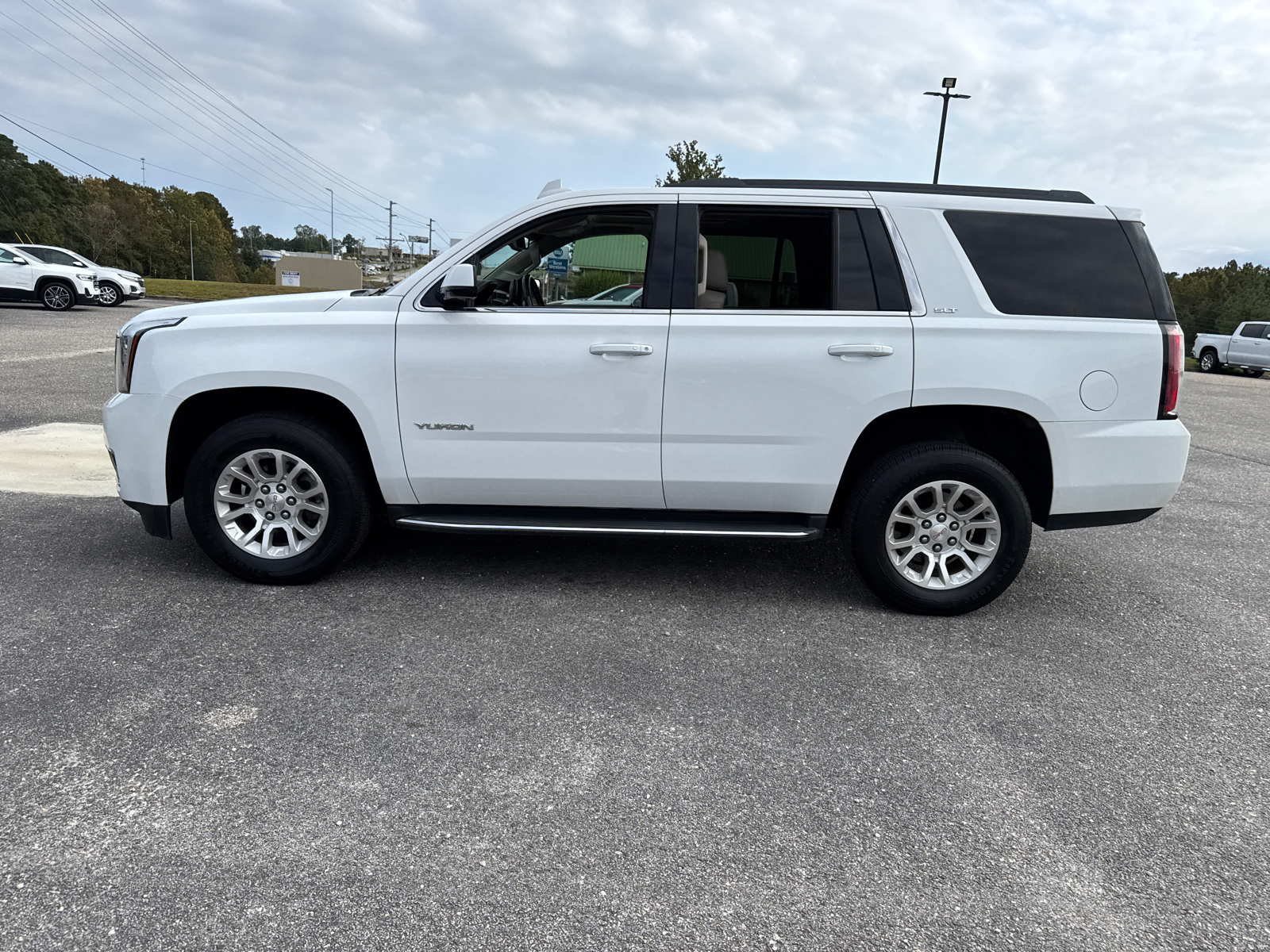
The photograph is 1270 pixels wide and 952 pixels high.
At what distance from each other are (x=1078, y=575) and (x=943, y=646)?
5.26 ft

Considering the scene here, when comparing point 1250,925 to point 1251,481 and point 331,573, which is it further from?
point 1251,481

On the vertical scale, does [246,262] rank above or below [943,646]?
above

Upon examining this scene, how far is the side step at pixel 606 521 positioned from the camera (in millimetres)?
4273

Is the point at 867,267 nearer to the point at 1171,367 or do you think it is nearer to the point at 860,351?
the point at 860,351

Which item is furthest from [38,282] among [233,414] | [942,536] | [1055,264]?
[1055,264]

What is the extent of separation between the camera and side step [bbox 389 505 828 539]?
427cm

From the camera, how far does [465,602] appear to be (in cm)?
436

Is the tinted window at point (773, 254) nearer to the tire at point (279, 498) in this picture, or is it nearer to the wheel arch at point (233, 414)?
the wheel arch at point (233, 414)

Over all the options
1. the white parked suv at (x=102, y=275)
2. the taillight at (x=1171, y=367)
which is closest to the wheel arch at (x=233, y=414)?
the taillight at (x=1171, y=367)

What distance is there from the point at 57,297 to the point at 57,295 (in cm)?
4

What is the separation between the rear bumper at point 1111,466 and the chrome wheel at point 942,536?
34 cm

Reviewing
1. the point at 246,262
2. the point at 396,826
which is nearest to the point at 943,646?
the point at 396,826

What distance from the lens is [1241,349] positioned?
1090 inches

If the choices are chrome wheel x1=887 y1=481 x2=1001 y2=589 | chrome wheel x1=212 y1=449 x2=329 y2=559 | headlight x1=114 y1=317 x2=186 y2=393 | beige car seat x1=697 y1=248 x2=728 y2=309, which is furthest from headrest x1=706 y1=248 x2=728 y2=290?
headlight x1=114 y1=317 x2=186 y2=393
